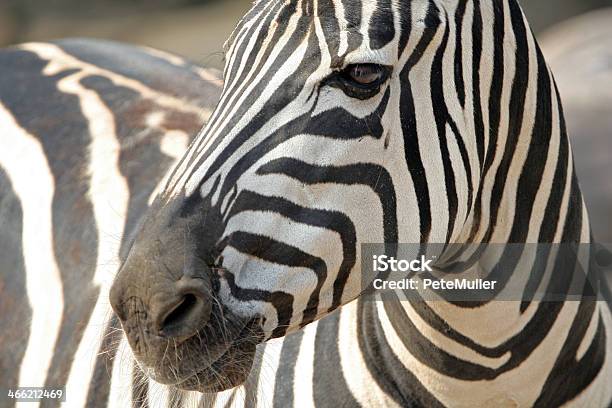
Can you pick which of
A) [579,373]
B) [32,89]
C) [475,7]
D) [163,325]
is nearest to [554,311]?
[579,373]

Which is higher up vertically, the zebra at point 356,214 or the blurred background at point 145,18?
the zebra at point 356,214

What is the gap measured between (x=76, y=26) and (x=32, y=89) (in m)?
7.71

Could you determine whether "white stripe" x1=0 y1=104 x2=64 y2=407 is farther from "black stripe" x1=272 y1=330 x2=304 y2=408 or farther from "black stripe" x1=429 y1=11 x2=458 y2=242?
"black stripe" x1=429 y1=11 x2=458 y2=242

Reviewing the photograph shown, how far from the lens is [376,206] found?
77.6 inches

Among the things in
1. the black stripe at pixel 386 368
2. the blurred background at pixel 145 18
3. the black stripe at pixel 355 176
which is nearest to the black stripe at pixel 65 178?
the black stripe at pixel 386 368

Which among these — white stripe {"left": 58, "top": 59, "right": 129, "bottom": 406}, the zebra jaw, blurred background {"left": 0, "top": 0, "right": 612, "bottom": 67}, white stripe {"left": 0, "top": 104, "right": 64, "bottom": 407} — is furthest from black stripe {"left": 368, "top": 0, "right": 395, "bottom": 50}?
blurred background {"left": 0, "top": 0, "right": 612, "bottom": 67}

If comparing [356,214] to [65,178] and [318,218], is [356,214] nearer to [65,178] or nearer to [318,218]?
[318,218]

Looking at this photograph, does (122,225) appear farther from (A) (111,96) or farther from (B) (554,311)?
(B) (554,311)

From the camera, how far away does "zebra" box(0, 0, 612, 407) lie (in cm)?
188

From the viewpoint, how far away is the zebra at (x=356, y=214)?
1876 mm

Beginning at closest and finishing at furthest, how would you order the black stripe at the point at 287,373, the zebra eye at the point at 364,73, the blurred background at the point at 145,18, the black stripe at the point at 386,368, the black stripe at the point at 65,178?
the zebra eye at the point at 364,73 → the black stripe at the point at 386,368 → the black stripe at the point at 287,373 → the black stripe at the point at 65,178 → the blurred background at the point at 145,18

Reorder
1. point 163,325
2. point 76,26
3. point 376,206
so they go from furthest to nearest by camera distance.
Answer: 1. point 76,26
2. point 376,206
3. point 163,325

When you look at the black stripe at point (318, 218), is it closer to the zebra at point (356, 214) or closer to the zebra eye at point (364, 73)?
the zebra at point (356, 214)

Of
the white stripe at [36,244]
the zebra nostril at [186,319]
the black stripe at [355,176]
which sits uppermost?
the black stripe at [355,176]
